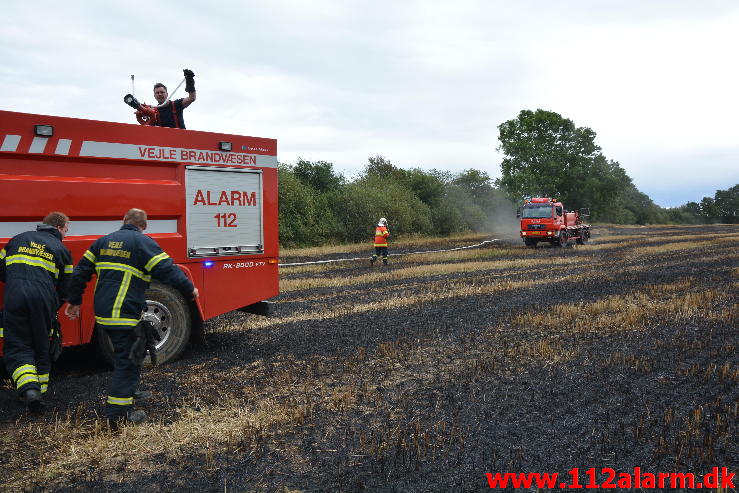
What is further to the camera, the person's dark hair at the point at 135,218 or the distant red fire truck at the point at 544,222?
the distant red fire truck at the point at 544,222

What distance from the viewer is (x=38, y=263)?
4.79 meters

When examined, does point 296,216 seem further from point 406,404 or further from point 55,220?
point 406,404

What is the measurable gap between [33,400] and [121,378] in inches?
33.6

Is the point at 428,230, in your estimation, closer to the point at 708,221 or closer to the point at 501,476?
the point at 501,476

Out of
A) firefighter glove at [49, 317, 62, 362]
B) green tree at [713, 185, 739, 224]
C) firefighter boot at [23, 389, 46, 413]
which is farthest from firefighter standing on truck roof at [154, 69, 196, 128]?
green tree at [713, 185, 739, 224]

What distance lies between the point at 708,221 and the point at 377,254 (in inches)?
3408

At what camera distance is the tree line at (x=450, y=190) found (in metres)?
30.3

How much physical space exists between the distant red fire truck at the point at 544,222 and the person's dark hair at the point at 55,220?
22353 mm

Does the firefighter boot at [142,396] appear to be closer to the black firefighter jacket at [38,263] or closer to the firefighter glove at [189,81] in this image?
the black firefighter jacket at [38,263]

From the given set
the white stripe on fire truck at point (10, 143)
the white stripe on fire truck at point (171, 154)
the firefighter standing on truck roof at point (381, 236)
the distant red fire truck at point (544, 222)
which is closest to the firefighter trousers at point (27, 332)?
the white stripe on fire truck at point (10, 143)

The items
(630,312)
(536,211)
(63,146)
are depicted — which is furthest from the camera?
(536,211)

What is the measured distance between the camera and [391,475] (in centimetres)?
346

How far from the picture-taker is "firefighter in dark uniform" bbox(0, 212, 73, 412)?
4.65 meters

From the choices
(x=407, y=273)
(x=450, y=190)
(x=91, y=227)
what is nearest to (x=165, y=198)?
(x=91, y=227)
